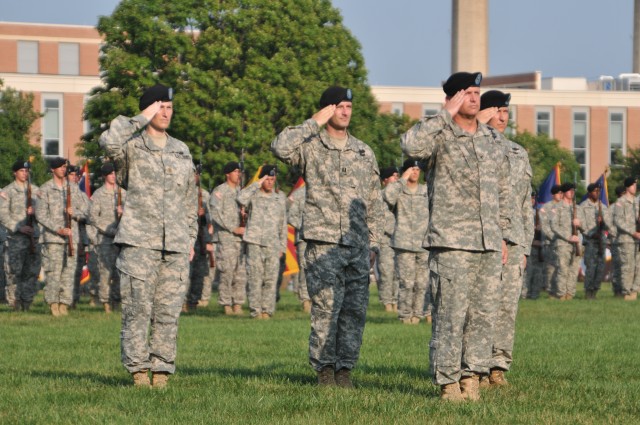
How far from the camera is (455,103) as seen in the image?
1042 centimetres

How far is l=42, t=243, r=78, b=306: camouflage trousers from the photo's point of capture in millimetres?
22734

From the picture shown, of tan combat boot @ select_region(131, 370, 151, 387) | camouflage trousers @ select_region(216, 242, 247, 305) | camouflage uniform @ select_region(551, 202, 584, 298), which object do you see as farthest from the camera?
camouflage uniform @ select_region(551, 202, 584, 298)

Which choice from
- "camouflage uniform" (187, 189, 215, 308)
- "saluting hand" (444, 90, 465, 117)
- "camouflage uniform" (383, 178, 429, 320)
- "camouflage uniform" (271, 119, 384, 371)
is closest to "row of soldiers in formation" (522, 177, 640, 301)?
"camouflage uniform" (187, 189, 215, 308)

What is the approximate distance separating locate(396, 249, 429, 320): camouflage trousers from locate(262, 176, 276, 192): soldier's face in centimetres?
278

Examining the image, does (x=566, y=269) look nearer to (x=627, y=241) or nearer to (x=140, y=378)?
(x=627, y=241)

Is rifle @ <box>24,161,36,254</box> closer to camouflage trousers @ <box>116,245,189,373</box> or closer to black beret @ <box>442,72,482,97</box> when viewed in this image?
camouflage trousers @ <box>116,245,189,373</box>

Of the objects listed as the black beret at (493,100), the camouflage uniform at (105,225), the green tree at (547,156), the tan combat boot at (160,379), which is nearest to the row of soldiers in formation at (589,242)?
the camouflage uniform at (105,225)

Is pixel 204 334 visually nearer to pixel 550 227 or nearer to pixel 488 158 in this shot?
pixel 488 158

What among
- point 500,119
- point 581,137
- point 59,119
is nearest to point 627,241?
point 500,119

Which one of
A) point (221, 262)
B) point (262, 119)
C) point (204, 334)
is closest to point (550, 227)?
point (221, 262)

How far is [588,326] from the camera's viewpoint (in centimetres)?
2022

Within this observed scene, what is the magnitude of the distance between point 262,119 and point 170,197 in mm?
44316

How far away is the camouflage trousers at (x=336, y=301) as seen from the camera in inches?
456

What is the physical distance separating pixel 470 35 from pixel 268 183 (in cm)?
11059
